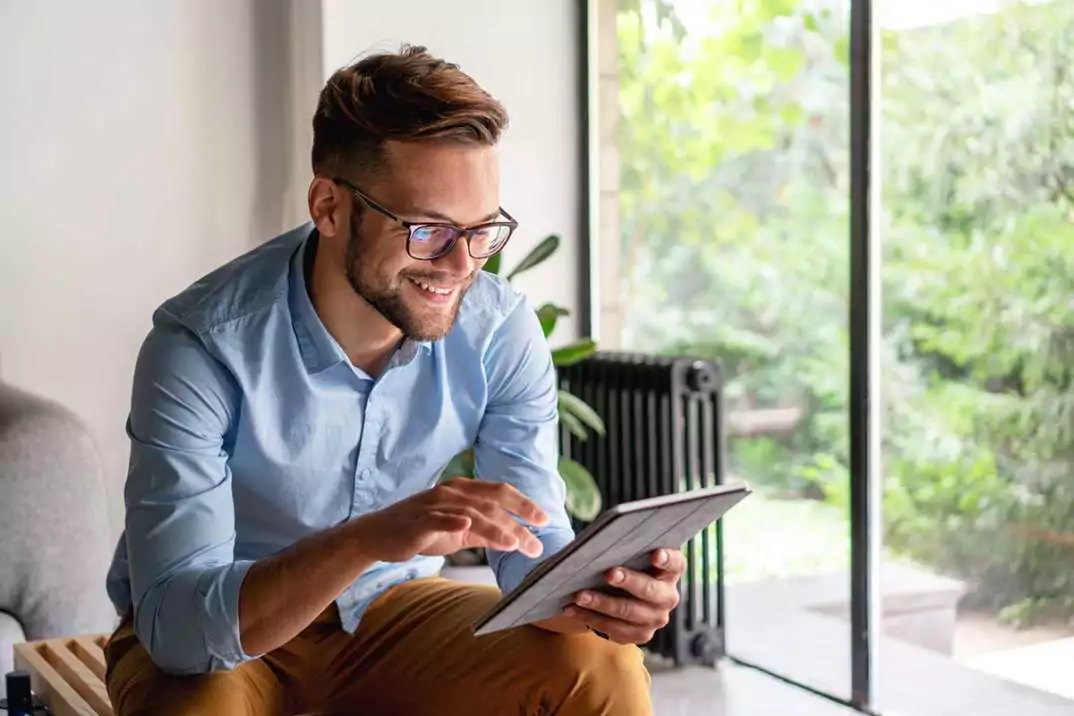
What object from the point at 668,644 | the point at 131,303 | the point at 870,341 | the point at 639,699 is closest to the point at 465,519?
the point at 639,699

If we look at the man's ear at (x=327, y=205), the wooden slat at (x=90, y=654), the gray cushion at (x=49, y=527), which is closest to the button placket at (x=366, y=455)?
the man's ear at (x=327, y=205)

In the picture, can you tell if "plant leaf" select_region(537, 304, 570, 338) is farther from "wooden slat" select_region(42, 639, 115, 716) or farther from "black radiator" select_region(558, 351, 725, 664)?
"wooden slat" select_region(42, 639, 115, 716)

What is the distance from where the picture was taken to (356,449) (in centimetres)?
174

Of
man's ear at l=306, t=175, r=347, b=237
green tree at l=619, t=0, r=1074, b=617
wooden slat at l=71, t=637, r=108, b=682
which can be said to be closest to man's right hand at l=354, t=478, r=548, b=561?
man's ear at l=306, t=175, r=347, b=237

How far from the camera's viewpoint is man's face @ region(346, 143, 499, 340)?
1614 millimetres

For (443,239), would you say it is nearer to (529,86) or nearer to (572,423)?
(572,423)

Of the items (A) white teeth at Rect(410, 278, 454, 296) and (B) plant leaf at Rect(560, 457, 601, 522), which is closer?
(A) white teeth at Rect(410, 278, 454, 296)

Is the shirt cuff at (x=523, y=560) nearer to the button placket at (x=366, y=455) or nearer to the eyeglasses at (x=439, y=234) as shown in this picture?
the button placket at (x=366, y=455)

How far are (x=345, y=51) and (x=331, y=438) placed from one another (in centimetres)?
198

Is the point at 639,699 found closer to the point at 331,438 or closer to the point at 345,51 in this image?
the point at 331,438

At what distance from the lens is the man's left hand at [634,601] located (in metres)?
1.48

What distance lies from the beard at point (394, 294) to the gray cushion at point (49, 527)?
1094 millimetres

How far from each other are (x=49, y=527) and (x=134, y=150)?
1.18m

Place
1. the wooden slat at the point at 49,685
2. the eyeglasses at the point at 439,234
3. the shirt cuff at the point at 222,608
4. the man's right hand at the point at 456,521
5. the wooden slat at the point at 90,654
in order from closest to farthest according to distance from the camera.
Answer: the man's right hand at the point at 456,521 → the shirt cuff at the point at 222,608 → the eyeglasses at the point at 439,234 → the wooden slat at the point at 49,685 → the wooden slat at the point at 90,654
